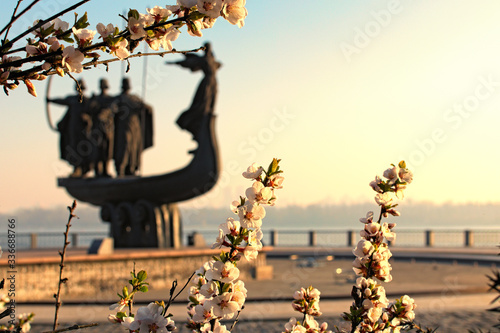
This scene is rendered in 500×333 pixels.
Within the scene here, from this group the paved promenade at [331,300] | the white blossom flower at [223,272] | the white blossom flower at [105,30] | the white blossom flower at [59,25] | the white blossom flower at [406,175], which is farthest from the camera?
the paved promenade at [331,300]

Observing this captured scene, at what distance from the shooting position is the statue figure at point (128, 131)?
53.5 ft

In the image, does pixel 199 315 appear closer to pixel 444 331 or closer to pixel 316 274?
pixel 444 331

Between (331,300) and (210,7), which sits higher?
(210,7)

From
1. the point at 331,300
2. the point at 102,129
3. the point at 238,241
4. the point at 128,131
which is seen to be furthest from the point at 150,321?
the point at 102,129

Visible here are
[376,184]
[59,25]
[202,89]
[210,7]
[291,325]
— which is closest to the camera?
[210,7]

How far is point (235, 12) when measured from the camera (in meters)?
1.75

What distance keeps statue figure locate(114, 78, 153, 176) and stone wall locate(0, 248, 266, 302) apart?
305 cm

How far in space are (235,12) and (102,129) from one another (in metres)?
15.2

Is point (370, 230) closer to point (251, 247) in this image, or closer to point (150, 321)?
point (251, 247)

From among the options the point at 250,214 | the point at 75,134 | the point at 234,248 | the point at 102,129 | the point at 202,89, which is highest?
the point at 202,89

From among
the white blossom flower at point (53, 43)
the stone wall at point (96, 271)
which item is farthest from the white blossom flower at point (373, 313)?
the stone wall at point (96, 271)

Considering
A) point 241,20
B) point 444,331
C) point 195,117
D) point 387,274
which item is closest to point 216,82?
point 195,117

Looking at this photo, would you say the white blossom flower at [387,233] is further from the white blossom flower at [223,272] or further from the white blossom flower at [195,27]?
the white blossom flower at [195,27]

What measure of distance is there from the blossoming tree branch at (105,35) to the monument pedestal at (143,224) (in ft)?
45.0
